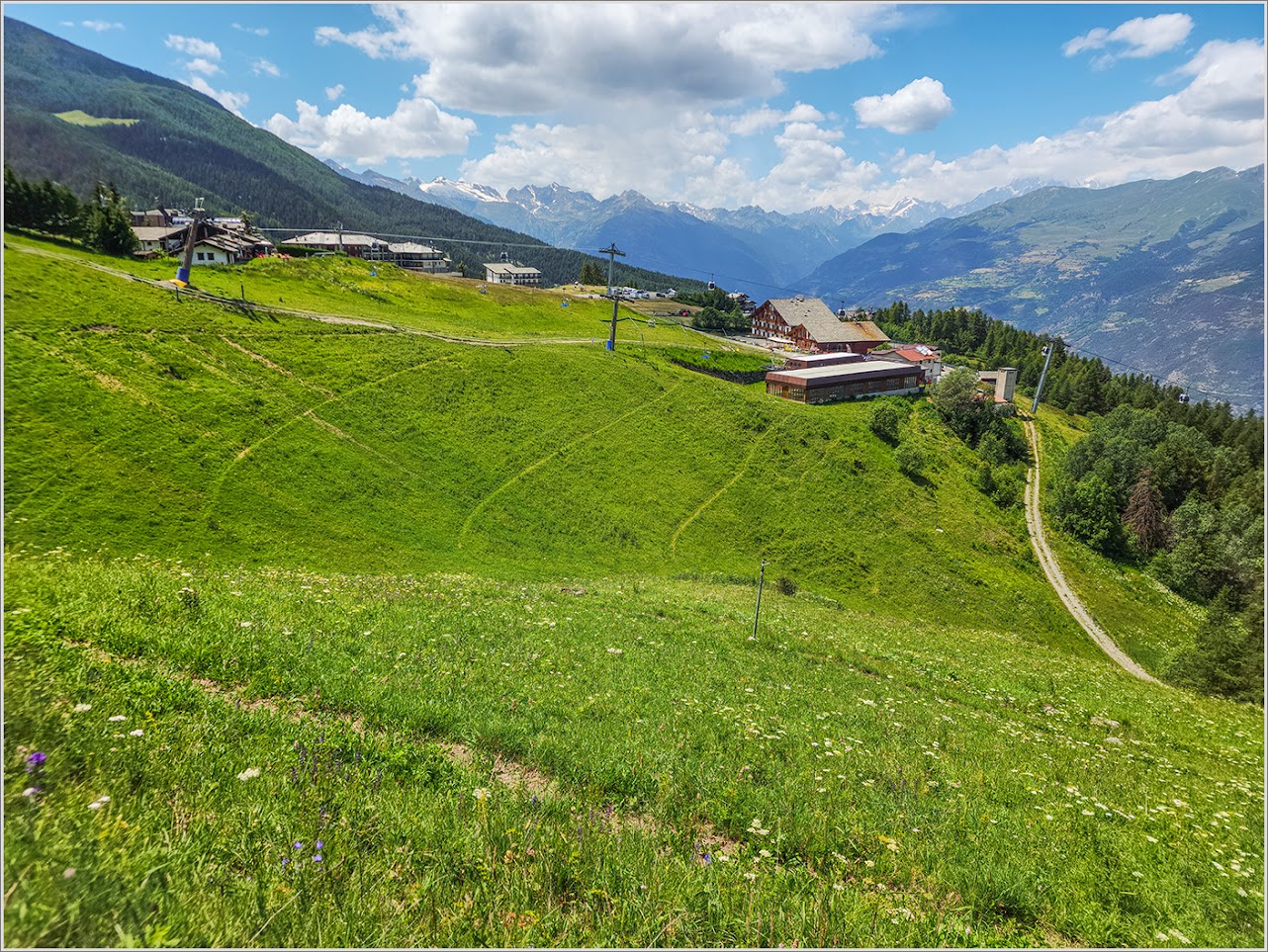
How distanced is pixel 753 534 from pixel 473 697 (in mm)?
42055

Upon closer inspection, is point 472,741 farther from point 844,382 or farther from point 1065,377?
point 1065,377

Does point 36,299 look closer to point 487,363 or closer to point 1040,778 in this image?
point 487,363

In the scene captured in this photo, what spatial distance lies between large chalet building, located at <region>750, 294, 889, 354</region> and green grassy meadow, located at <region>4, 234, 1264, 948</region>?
10435 cm

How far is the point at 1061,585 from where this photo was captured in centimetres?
5744

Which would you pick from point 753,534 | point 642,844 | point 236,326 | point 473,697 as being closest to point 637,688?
point 473,697

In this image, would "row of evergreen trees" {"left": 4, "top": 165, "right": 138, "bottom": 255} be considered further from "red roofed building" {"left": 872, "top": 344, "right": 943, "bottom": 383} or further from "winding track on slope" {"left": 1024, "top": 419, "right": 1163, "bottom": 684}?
"red roofed building" {"left": 872, "top": 344, "right": 943, "bottom": 383}

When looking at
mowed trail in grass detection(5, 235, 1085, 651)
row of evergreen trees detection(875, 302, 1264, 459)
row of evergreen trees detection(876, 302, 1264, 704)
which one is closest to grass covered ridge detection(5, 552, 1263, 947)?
mowed trail in grass detection(5, 235, 1085, 651)

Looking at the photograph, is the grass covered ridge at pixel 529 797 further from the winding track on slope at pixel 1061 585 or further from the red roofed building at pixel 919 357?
the red roofed building at pixel 919 357

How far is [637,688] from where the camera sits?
1178 centimetres

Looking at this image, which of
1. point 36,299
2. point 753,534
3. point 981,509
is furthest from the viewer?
point 981,509

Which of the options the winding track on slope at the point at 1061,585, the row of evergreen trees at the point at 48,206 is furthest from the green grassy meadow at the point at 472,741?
the winding track on slope at the point at 1061,585

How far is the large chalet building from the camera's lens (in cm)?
12575

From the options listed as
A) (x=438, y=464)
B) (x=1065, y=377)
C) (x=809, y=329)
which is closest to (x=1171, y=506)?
(x=809, y=329)

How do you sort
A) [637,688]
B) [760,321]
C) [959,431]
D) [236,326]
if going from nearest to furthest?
[637,688]
[236,326]
[959,431]
[760,321]
